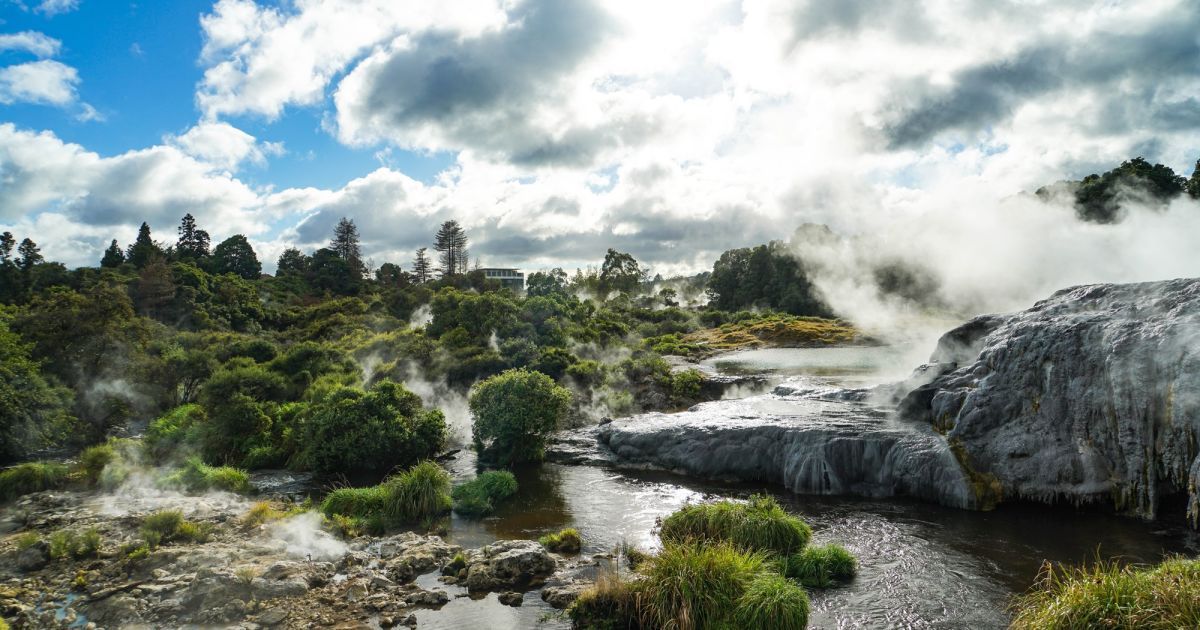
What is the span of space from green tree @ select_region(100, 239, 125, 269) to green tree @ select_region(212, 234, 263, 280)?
10.8 metres

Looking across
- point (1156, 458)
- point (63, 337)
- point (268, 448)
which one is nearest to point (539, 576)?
point (1156, 458)

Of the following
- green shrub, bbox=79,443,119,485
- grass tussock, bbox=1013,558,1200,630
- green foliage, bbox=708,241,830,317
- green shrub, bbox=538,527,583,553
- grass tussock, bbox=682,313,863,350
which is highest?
green foliage, bbox=708,241,830,317

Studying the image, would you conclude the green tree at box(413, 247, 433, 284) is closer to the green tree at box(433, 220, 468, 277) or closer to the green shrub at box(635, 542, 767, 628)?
the green tree at box(433, 220, 468, 277)

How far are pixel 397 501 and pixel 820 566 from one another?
11967mm

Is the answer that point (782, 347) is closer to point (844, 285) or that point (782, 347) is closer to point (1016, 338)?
point (844, 285)

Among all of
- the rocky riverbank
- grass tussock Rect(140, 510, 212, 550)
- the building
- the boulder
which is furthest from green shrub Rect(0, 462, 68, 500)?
the building

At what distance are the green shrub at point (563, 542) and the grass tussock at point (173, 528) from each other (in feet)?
29.3

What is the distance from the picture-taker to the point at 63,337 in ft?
103

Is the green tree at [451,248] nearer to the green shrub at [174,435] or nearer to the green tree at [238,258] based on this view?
the green tree at [238,258]

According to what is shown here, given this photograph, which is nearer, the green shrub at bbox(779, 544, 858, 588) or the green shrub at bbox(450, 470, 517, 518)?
the green shrub at bbox(779, 544, 858, 588)

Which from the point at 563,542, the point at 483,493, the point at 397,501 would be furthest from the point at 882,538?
the point at 397,501

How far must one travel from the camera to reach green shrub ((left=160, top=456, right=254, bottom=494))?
20.5 metres

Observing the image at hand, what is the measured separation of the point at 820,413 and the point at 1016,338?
6.87 m

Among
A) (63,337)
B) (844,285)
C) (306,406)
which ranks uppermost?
(844,285)
